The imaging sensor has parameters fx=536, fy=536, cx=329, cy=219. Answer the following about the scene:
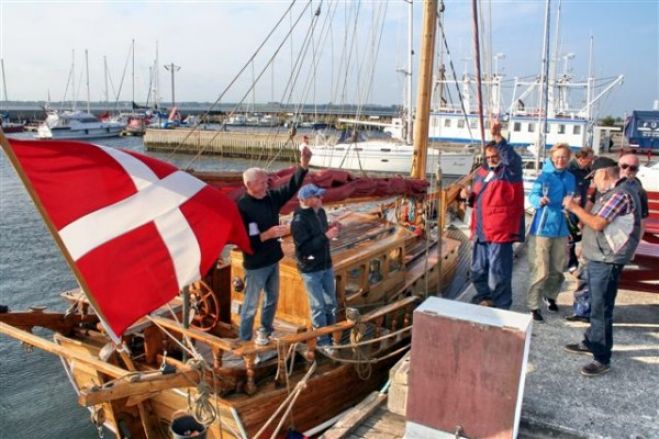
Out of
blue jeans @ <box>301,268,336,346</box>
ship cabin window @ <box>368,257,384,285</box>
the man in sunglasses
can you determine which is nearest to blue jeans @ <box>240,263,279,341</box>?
blue jeans @ <box>301,268,336,346</box>

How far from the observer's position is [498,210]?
6.26m

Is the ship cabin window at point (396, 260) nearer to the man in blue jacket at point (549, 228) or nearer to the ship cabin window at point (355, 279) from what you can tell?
the ship cabin window at point (355, 279)

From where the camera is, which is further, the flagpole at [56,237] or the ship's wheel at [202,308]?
the ship's wheel at [202,308]

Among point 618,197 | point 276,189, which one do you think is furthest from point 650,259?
point 276,189

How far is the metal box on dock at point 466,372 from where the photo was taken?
399 cm

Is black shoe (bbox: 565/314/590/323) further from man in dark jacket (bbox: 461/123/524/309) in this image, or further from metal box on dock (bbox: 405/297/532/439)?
metal box on dock (bbox: 405/297/532/439)

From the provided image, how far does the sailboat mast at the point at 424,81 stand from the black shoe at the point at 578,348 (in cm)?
471

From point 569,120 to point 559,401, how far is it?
38.9 meters

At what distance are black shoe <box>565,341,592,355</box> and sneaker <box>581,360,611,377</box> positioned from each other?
373 mm

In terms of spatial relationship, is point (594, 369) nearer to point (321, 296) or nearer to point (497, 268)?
point (497, 268)

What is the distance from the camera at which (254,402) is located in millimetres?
5430

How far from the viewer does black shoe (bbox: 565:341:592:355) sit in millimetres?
5766

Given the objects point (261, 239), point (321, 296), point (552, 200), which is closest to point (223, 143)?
point (321, 296)

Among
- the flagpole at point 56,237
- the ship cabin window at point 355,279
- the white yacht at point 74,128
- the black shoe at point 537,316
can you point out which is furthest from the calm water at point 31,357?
the white yacht at point 74,128
